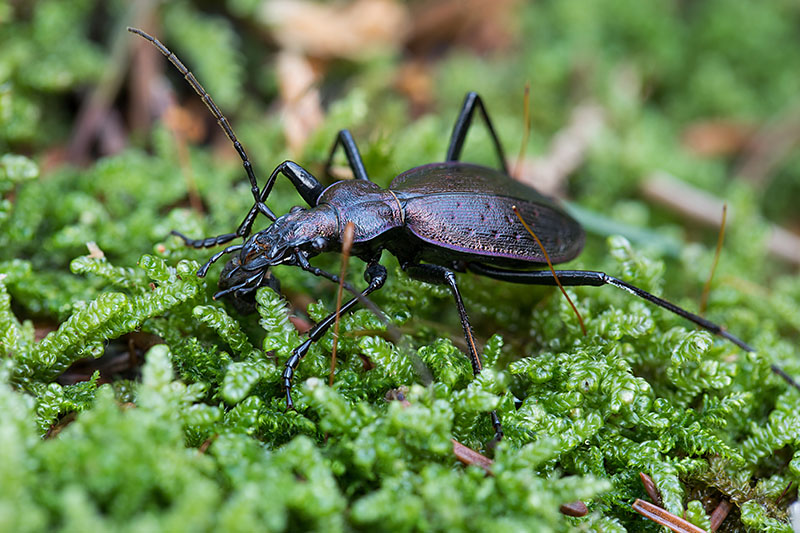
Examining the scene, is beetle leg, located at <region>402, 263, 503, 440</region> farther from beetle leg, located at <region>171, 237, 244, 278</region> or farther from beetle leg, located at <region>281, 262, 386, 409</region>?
beetle leg, located at <region>171, 237, 244, 278</region>

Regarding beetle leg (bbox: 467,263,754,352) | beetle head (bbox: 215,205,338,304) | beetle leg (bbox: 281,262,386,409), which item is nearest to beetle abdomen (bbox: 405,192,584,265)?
beetle leg (bbox: 467,263,754,352)

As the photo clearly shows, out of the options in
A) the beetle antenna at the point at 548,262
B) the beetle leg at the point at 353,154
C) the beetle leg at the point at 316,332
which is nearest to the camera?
the beetle leg at the point at 316,332

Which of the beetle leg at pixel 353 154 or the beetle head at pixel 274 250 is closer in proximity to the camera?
the beetle head at pixel 274 250

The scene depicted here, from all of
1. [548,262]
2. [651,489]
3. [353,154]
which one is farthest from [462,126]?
[651,489]

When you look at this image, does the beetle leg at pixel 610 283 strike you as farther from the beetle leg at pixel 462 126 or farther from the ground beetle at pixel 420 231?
the beetle leg at pixel 462 126

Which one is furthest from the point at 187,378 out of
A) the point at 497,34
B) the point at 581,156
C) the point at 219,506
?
the point at 497,34

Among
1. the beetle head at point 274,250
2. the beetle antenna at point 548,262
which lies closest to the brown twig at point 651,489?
the beetle antenna at point 548,262

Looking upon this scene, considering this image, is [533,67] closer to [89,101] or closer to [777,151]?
[777,151]
